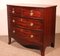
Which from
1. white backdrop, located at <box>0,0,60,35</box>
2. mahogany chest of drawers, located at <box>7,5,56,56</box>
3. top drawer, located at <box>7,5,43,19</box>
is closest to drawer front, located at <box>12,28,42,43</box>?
mahogany chest of drawers, located at <box>7,5,56,56</box>

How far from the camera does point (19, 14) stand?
9.63 ft

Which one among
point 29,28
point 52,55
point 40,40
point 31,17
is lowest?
point 52,55

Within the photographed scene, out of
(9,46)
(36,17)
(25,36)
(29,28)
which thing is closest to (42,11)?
(36,17)

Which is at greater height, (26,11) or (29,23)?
(26,11)

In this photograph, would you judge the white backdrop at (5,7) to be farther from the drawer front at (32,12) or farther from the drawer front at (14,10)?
the drawer front at (32,12)

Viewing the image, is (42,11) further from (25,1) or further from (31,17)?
(25,1)

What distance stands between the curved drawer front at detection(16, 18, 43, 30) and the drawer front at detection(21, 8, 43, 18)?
3.7 inches

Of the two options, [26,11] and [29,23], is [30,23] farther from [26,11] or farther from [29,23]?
[26,11]

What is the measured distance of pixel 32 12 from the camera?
2721mm

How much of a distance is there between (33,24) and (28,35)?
0.83ft

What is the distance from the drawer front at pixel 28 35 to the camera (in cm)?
276

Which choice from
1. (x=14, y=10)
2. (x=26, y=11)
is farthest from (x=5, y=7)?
(x=26, y=11)

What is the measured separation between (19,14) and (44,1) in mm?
1033

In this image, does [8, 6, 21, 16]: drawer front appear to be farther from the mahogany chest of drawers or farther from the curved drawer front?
the curved drawer front
